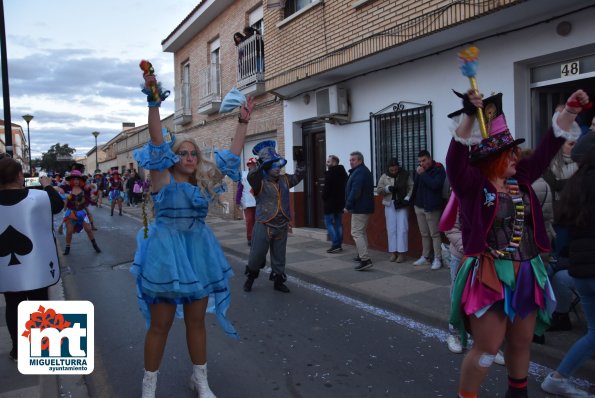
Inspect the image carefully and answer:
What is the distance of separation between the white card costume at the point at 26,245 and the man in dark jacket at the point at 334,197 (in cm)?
562

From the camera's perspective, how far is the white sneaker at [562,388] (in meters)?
3.36

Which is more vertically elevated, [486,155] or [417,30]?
[417,30]

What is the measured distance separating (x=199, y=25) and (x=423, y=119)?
11.1 meters

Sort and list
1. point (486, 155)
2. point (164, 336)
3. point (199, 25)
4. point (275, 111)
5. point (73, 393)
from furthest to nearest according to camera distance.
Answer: point (199, 25) < point (275, 111) < point (73, 393) < point (164, 336) < point (486, 155)

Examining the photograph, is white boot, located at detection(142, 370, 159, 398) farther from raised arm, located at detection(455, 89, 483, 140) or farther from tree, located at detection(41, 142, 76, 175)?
tree, located at detection(41, 142, 76, 175)

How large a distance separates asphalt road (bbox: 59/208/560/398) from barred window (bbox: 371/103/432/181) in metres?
3.11

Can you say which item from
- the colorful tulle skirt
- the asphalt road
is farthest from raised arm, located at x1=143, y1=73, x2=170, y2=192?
the colorful tulle skirt

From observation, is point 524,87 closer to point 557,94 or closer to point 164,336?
point 557,94

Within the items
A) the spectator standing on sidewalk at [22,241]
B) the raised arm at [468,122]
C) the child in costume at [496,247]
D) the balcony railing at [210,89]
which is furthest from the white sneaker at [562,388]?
the balcony railing at [210,89]

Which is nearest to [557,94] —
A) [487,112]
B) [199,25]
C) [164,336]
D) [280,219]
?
[280,219]

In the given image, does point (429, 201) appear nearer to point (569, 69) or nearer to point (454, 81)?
point (454, 81)

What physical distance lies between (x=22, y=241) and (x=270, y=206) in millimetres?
3124

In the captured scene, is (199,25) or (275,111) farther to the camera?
(199,25)

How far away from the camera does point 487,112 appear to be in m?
2.75
